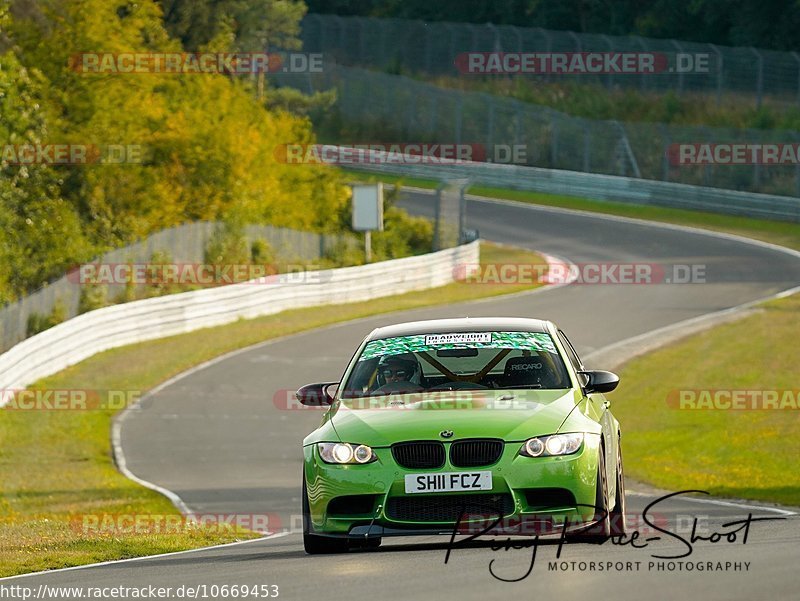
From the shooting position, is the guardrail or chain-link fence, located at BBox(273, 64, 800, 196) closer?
the guardrail

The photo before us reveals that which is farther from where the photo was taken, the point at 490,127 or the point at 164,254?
the point at 490,127

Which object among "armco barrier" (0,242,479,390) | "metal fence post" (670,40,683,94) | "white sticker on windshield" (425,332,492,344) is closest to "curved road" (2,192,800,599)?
"white sticker on windshield" (425,332,492,344)

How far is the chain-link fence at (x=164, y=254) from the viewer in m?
27.4

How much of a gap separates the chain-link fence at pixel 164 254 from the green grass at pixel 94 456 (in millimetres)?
1352

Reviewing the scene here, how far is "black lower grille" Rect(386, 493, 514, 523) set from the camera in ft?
28.1

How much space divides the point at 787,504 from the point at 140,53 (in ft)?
115

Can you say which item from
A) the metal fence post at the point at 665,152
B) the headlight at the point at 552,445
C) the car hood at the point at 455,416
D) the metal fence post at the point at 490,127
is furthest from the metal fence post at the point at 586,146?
the headlight at the point at 552,445

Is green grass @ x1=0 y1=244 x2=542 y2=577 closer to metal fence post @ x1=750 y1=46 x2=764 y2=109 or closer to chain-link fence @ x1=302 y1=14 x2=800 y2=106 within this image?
metal fence post @ x1=750 y1=46 x2=764 y2=109

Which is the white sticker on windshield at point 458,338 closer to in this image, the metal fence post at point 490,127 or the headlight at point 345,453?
the headlight at point 345,453

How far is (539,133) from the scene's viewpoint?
60.4 meters

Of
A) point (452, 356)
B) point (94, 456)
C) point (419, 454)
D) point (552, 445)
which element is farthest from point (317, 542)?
point (94, 456)

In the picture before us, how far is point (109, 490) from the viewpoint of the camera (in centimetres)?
1784

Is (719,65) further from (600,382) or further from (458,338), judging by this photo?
(600,382)

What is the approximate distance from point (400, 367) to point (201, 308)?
24.1m
